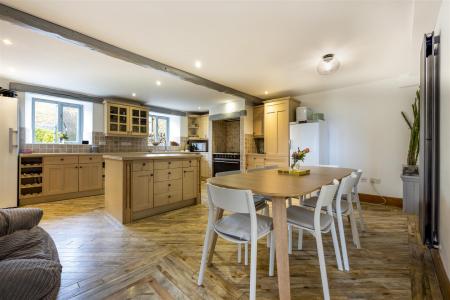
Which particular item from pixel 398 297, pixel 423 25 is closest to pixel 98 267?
pixel 398 297

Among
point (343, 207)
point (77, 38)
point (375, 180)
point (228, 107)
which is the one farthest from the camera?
point (228, 107)

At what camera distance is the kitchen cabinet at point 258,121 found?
542 centimetres

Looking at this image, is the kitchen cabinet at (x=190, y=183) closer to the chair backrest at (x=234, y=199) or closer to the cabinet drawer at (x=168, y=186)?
the cabinet drawer at (x=168, y=186)

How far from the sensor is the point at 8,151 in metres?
3.38

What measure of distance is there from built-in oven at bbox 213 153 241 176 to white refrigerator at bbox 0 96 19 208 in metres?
4.18

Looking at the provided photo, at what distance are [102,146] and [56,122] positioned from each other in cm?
103

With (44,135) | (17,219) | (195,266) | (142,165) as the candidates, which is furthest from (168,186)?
(44,135)

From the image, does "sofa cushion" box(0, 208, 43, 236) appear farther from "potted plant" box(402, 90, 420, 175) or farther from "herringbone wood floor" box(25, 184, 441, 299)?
"potted plant" box(402, 90, 420, 175)

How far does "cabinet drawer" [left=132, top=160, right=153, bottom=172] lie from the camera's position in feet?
9.46

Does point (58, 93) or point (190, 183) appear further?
point (58, 93)

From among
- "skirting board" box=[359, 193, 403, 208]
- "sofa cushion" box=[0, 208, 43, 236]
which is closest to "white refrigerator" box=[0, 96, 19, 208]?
"sofa cushion" box=[0, 208, 43, 236]

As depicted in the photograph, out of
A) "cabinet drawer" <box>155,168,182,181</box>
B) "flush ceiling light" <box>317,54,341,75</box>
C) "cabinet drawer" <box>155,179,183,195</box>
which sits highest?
"flush ceiling light" <box>317,54,341,75</box>

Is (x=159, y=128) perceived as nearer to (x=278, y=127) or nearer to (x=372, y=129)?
(x=278, y=127)

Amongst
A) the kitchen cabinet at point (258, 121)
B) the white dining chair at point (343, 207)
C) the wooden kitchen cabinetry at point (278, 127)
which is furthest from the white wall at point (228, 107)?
the white dining chair at point (343, 207)
